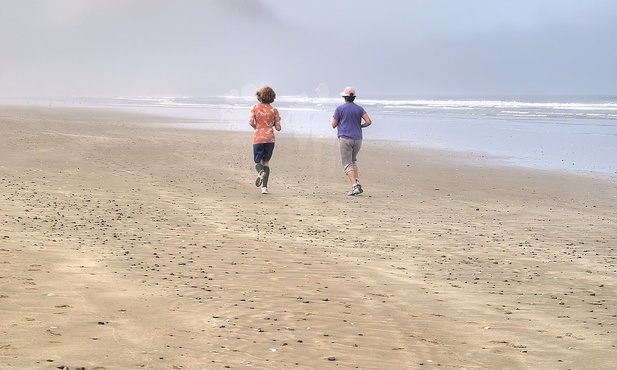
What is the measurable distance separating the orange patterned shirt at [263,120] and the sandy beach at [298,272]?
35.5 inches

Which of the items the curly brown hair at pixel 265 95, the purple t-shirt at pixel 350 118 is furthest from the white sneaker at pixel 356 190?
the curly brown hair at pixel 265 95

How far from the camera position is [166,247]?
8.76m

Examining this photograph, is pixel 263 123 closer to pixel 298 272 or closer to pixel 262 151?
pixel 262 151

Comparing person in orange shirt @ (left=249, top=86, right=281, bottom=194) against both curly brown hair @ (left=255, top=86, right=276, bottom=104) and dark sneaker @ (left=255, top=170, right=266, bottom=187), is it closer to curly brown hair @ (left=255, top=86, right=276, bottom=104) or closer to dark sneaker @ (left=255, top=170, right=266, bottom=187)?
curly brown hair @ (left=255, top=86, right=276, bottom=104)

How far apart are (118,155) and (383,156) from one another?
678 centimetres

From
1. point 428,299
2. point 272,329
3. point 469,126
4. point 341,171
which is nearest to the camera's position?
point 272,329

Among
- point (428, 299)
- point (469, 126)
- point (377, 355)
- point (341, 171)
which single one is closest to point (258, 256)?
point (428, 299)

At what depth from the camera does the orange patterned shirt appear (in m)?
14.6

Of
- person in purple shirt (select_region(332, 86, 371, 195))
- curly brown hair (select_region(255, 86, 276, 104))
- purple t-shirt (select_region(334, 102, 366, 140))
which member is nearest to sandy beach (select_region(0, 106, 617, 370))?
person in purple shirt (select_region(332, 86, 371, 195))

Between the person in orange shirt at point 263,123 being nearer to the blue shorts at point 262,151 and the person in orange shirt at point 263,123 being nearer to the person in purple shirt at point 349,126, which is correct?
the blue shorts at point 262,151

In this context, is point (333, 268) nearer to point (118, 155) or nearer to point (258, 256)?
point (258, 256)

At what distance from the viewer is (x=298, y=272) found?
7.89 metres

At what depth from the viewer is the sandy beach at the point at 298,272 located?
5.43 m

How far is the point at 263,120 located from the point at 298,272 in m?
7.07
